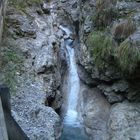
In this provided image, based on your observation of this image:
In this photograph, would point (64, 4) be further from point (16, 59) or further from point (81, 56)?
point (16, 59)

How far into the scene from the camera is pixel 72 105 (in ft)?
31.6

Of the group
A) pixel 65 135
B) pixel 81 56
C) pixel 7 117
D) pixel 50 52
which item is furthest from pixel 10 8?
pixel 7 117

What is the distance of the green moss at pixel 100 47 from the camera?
8.05 m

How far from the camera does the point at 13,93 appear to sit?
6.99m

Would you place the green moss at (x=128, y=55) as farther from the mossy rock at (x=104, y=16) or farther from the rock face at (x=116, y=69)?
the mossy rock at (x=104, y=16)

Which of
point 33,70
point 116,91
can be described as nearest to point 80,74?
point 116,91

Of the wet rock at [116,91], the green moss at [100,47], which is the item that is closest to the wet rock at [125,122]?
the wet rock at [116,91]

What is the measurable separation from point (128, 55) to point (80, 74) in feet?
9.03

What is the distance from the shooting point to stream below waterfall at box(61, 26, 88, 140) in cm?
844

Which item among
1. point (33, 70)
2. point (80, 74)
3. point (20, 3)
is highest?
point (20, 3)

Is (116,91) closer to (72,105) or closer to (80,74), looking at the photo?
(72,105)

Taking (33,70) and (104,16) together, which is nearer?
(33,70)

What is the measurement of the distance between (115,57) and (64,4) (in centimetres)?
551

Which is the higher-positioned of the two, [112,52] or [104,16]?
[104,16]
